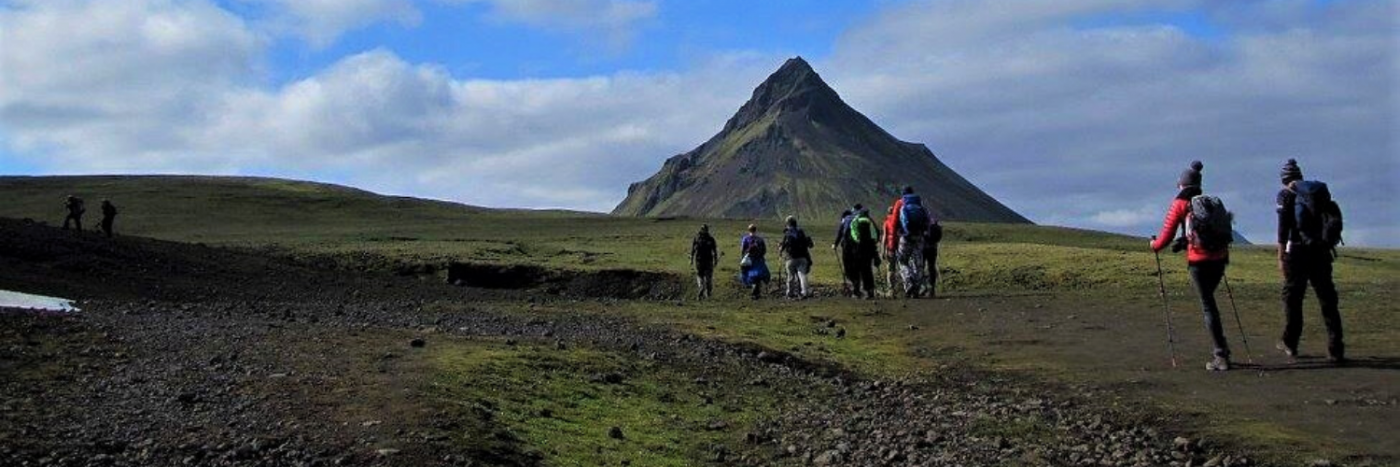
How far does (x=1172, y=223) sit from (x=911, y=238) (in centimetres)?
1267

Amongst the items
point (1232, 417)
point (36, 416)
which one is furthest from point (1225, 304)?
point (36, 416)

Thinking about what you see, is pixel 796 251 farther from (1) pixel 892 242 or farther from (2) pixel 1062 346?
(2) pixel 1062 346

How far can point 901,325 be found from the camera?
25891 millimetres

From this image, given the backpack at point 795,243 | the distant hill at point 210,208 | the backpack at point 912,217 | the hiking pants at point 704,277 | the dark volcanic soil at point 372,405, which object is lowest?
the dark volcanic soil at point 372,405

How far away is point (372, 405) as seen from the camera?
13.4m

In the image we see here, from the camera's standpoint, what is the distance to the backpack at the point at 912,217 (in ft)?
100

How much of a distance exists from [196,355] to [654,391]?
5.58 meters

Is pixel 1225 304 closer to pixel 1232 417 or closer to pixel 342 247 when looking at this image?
pixel 1232 417

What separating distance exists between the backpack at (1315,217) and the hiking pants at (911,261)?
13.2 meters

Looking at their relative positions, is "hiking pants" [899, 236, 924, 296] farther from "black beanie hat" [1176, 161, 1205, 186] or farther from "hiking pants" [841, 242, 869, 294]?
"black beanie hat" [1176, 161, 1205, 186]

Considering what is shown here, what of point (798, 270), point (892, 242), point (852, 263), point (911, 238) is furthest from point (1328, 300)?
point (798, 270)

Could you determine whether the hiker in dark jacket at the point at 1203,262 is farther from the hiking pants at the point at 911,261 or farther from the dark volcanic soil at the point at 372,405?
the hiking pants at the point at 911,261

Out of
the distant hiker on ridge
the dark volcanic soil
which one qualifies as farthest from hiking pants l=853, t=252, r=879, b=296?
the dark volcanic soil

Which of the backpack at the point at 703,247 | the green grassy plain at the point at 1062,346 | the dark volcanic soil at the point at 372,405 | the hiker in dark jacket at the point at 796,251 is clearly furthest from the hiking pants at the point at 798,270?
the dark volcanic soil at the point at 372,405
